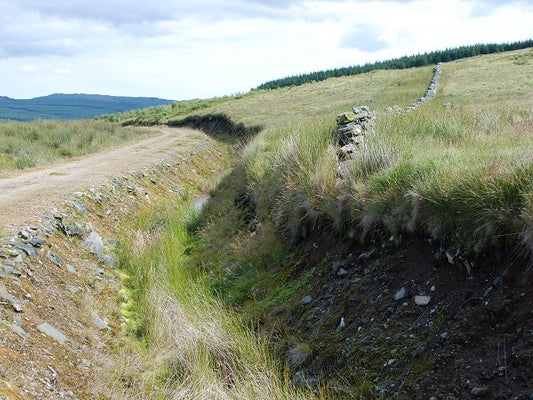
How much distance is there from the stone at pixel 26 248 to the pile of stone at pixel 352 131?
15.5 feet

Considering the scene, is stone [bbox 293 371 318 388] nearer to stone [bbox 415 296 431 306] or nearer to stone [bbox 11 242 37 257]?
stone [bbox 415 296 431 306]

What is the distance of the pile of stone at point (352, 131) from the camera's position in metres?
7.97

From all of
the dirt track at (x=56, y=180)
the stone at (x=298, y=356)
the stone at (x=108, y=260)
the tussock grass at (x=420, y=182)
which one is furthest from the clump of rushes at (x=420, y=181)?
the dirt track at (x=56, y=180)

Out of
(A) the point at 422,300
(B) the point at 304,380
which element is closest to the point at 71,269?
(B) the point at 304,380

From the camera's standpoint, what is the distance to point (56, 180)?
38.4 ft

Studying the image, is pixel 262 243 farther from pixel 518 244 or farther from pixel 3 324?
pixel 518 244

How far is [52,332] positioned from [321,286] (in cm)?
309

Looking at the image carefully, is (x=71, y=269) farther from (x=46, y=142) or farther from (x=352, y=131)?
(x=46, y=142)

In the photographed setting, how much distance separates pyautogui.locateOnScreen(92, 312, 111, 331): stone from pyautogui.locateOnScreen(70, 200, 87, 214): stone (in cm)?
375

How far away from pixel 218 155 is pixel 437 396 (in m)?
20.7

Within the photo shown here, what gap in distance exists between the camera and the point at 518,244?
12.8 ft

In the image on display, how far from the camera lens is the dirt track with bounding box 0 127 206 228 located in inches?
327

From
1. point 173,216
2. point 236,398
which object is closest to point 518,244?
point 236,398

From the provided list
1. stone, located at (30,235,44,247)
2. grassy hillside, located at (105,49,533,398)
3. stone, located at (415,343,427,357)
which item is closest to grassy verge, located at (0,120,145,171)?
stone, located at (30,235,44,247)
